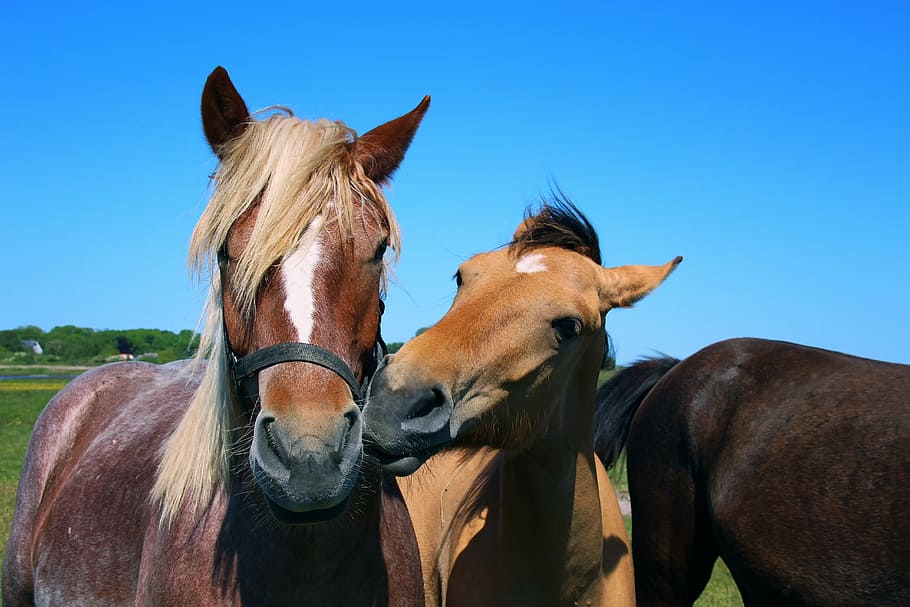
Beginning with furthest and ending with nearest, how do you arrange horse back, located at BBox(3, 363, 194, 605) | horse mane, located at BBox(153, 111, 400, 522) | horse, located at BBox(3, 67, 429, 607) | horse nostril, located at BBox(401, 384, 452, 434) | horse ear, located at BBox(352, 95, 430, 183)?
horse back, located at BBox(3, 363, 194, 605) < horse ear, located at BBox(352, 95, 430, 183) < horse nostril, located at BBox(401, 384, 452, 434) < horse mane, located at BBox(153, 111, 400, 522) < horse, located at BBox(3, 67, 429, 607)

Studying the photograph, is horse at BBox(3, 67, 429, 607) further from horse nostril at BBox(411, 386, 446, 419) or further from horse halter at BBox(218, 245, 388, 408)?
horse nostril at BBox(411, 386, 446, 419)

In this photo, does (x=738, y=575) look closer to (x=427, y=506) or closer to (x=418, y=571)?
(x=427, y=506)

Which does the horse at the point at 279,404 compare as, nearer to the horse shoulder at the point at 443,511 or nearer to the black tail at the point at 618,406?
the horse shoulder at the point at 443,511

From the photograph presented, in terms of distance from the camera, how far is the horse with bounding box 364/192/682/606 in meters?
2.33

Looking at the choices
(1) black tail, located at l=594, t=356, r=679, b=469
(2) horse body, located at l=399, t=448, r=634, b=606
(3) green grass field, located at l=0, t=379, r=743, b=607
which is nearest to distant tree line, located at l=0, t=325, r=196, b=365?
(3) green grass field, located at l=0, t=379, r=743, b=607

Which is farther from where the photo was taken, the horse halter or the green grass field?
the green grass field

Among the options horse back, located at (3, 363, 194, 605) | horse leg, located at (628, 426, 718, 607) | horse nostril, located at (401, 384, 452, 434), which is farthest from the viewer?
horse leg, located at (628, 426, 718, 607)

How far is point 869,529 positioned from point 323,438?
3.42 m

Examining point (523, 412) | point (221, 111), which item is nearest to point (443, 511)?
point (523, 412)

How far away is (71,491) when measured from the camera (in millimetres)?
3256

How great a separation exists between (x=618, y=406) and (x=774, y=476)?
1.40 meters

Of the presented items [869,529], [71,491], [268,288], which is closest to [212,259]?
[268,288]

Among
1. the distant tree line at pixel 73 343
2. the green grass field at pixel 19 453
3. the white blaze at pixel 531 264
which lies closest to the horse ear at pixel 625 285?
the white blaze at pixel 531 264

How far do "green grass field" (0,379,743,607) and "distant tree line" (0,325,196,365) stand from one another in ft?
69.4
